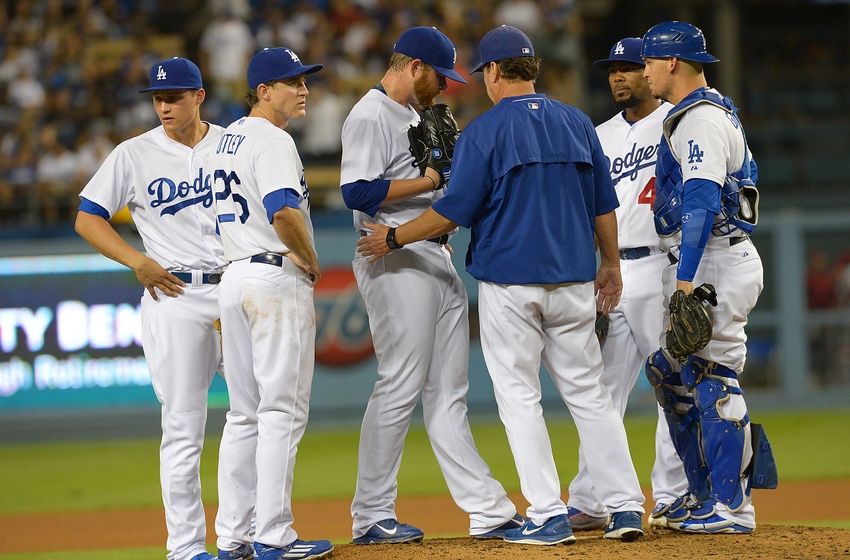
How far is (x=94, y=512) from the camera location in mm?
8367

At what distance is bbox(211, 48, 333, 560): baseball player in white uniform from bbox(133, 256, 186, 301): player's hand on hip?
30 cm

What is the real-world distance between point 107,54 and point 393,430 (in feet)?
39.5

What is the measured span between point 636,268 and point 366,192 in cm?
157

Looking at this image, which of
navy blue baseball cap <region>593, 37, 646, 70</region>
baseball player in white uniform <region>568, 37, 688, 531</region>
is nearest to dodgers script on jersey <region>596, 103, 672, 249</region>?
baseball player in white uniform <region>568, 37, 688, 531</region>

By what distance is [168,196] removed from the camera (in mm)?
5578

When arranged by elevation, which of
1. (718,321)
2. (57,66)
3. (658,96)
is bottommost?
(718,321)

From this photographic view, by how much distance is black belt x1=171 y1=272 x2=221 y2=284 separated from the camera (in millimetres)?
5488

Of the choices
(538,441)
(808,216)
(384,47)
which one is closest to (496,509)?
(538,441)

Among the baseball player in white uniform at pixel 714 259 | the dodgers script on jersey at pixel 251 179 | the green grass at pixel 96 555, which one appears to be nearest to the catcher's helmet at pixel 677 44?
the baseball player in white uniform at pixel 714 259

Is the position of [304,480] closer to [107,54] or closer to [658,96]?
[658,96]

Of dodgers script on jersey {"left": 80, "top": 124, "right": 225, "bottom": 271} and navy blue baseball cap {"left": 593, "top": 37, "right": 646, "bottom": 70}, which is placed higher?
navy blue baseball cap {"left": 593, "top": 37, "right": 646, "bottom": 70}

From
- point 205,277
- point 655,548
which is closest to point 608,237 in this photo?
point 655,548

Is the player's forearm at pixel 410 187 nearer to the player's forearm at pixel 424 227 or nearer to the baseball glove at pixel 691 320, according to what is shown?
the player's forearm at pixel 424 227

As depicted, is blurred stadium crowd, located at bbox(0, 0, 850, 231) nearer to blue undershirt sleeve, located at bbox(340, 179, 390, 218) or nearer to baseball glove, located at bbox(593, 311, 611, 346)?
baseball glove, located at bbox(593, 311, 611, 346)
